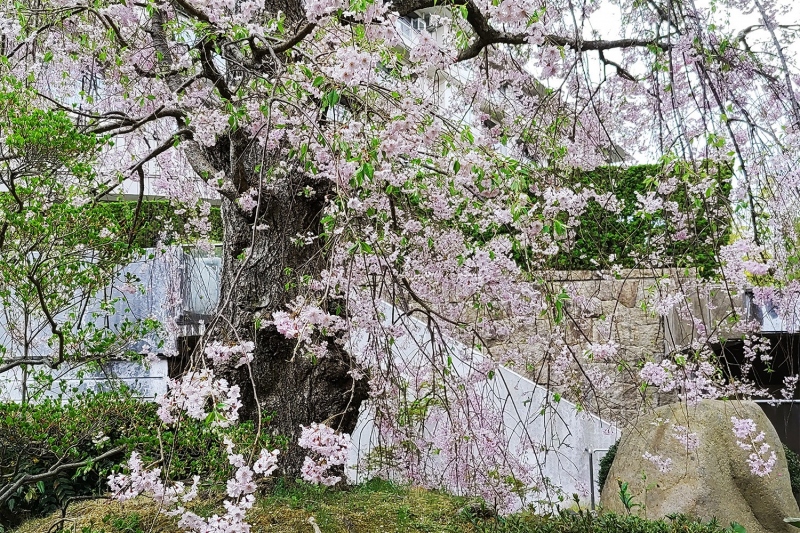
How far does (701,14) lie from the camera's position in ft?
10.9

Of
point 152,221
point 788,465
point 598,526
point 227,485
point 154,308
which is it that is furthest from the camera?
point 154,308

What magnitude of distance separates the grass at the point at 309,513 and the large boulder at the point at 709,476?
73.8 inches

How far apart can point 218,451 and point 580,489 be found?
13.8 ft

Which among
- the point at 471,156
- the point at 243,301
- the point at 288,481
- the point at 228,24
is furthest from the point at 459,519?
the point at 228,24

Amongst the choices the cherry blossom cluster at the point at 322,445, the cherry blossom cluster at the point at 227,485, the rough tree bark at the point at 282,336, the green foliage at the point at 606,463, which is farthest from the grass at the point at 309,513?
the green foliage at the point at 606,463

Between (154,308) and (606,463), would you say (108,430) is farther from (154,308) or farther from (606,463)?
(606,463)

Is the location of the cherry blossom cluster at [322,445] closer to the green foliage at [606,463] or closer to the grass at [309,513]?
the grass at [309,513]

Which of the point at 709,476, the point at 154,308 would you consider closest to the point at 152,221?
the point at 154,308

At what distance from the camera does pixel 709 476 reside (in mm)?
4949

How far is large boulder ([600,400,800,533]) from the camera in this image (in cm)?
491

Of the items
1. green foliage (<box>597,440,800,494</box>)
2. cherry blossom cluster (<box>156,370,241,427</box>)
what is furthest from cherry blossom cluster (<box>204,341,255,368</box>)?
green foliage (<box>597,440,800,494</box>)

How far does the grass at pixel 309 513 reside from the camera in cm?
312

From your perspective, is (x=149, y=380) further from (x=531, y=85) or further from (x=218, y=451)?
(x=531, y=85)

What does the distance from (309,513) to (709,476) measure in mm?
3203
